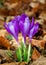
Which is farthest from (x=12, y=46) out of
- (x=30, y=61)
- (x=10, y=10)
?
(x=10, y=10)

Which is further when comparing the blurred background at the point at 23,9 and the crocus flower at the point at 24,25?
the blurred background at the point at 23,9

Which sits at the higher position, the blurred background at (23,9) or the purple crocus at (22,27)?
the blurred background at (23,9)

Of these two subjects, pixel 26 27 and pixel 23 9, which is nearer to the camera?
pixel 26 27

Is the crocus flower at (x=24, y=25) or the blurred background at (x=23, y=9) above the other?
the blurred background at (x=23, y=9)

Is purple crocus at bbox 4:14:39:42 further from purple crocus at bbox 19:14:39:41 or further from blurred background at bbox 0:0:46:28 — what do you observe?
blurred background at bbox 0:0:46:28

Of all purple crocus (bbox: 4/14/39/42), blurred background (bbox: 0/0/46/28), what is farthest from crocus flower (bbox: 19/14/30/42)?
blurred background (bbox: 0/0/46/28)

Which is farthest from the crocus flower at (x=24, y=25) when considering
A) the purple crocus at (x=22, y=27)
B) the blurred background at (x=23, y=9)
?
the blurred background at (x=23, y=9)

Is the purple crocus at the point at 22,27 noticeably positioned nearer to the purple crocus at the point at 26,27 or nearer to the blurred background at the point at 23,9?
the purple crocus at the point at 26,27

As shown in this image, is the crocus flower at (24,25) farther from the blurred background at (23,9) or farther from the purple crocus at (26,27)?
the blurred background at (23,9)

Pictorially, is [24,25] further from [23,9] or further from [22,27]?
[23,9]

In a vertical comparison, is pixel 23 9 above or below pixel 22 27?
above

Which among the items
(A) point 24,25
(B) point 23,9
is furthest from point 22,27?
(B) point 23,9

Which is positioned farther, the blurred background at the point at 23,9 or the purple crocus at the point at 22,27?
Result: the blurred background at the point at 23,9
